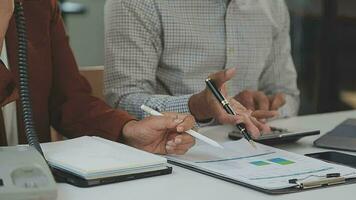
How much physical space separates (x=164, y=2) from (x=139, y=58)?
0.18 metres

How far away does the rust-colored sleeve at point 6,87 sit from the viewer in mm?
1228

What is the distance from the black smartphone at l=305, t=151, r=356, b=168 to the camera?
1.21 m

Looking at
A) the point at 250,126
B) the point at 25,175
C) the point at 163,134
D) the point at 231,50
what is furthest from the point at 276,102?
the point at 25,175

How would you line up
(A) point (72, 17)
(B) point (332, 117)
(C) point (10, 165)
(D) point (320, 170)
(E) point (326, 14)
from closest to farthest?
(C) point (10, 165) → (D) point (320, 170) → (B) point (332, 117) → (E) point (326, 14) → (A) point (72, 17)

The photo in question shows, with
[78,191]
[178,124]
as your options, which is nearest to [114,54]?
[178,124]

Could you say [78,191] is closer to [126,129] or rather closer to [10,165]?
[10,165]

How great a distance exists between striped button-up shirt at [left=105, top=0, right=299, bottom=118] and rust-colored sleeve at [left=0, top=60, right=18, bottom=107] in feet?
1.39

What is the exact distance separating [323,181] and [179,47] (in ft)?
2.67

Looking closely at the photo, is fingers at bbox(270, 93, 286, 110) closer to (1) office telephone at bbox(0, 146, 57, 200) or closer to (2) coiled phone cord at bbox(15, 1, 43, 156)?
(2) coiled phone cord at bbox(15, 1, 43, 156)

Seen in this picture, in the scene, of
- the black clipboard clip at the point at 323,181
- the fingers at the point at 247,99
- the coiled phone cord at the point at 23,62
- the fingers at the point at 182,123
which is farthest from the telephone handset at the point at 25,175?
the fingers at the point at 247,99

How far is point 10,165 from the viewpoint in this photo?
36.4 inches

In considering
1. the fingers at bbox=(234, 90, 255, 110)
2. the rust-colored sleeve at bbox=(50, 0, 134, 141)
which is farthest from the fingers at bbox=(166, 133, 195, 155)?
the fingers at bbox=(234, 90, 255, 110)

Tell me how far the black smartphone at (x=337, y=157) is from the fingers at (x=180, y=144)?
24cm

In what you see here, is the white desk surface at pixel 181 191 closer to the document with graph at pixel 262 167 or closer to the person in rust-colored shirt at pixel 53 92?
the document with graph at pixel 262 167
